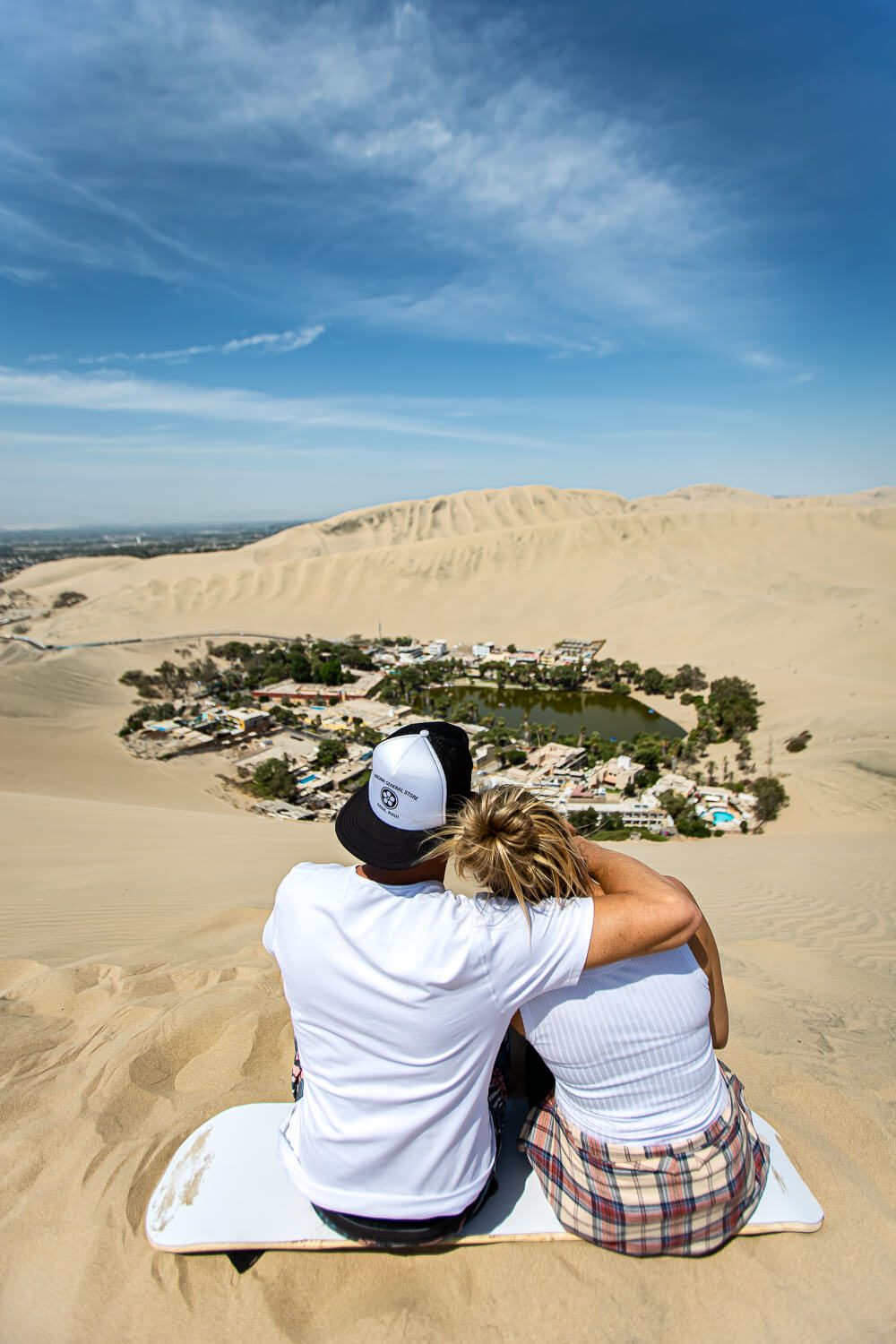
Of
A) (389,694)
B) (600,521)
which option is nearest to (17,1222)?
(389,694)

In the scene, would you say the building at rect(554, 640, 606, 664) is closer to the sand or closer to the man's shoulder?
the sand

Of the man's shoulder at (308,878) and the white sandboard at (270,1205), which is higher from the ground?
the man's shoulder at (308,878)

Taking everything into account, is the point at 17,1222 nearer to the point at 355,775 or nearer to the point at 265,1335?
the point at 265,1335

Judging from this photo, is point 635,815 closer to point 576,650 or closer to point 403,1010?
point 403,1010

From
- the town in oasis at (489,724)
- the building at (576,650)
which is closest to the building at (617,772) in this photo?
the town in oasis at (489,724)

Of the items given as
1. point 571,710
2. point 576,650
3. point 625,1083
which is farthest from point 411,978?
point 576,650

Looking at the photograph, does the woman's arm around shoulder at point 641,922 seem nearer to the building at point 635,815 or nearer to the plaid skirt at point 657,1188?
the plaid skirt at point 657,1188
